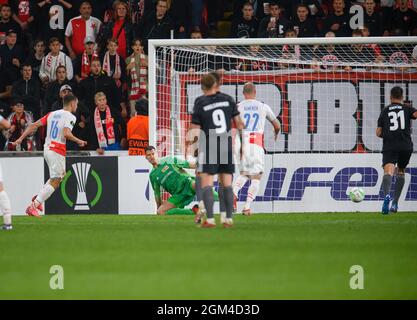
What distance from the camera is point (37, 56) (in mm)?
24047

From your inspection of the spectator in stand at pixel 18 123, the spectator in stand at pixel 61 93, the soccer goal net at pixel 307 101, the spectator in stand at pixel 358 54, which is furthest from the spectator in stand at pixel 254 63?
the spectator in stand at pixel 18 123

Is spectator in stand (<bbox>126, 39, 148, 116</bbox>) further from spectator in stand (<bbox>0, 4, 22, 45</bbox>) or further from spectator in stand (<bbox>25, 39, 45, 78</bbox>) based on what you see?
spectator in stand (<bbox>0, 4, 22, 45</bbox>)

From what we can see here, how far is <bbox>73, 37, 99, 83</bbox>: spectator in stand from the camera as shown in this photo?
2348 cm

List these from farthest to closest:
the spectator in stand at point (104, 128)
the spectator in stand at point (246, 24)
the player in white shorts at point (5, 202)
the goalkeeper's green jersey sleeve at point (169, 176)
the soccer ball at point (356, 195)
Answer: the spectator in stand at point (246, 24)
the spectator in stand at point (104, 128)
the soccer ball at point (356, 195)
the goalkeeper's green jersey sleeve at point (169, 176)
the player in white shorts at point (5, 202)

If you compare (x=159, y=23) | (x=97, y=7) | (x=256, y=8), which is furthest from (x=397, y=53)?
(x=97, y=7)

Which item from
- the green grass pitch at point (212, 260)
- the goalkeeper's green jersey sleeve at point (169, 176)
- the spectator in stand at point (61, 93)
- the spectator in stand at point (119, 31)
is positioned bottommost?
the green grass pitch at point (212, 260)

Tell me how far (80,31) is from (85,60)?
862mm

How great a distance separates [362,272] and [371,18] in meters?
13.4

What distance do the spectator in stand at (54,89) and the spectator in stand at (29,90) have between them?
20cm

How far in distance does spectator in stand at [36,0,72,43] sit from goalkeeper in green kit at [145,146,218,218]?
20.8 ft

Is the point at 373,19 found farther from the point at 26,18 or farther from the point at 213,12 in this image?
the point at 26,18

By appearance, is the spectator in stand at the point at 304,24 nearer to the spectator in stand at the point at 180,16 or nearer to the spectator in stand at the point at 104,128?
the spectator in stand at the point at 180,16

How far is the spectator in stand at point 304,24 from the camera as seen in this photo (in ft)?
74.7
